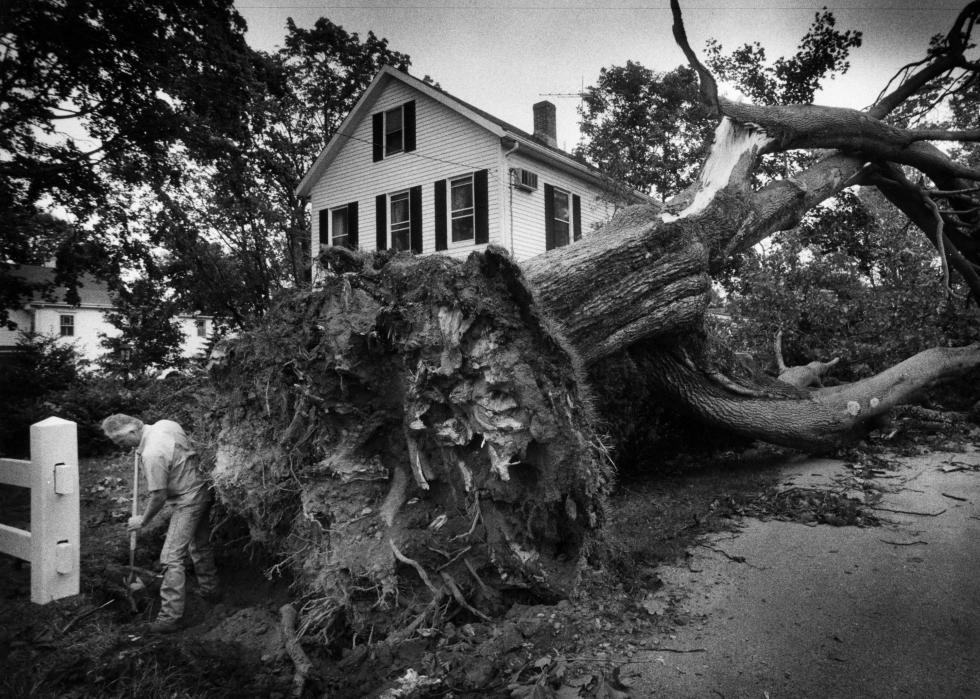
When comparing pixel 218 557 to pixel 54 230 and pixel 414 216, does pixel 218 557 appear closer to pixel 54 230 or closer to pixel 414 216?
pixel 54 230

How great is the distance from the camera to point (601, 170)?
1465cm

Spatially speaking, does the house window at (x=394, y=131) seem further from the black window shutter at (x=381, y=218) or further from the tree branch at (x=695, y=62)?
the tree branch at (x=695, y=62)

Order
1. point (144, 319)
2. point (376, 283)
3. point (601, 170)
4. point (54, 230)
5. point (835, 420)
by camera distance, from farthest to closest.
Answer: point (601, 170) → point (144, 319) → point (54, 230) → point (835, 420) → point (376, 283)

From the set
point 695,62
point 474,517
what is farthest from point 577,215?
point 474,517

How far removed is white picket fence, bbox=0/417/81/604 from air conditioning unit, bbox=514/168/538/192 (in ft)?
38.1

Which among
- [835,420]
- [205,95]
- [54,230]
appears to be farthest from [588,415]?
[205,95]

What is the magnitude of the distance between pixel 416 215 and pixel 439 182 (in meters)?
1.09

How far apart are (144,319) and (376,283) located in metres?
12.4

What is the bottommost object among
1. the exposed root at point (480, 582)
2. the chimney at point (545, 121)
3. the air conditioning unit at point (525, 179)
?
the exposed root at point (480, 582)

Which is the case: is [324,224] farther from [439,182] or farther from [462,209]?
[462,209]

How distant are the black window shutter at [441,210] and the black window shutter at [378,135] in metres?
2.38

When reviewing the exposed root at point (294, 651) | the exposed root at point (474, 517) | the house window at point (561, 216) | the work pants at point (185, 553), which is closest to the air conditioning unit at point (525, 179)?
the house window at point (561, 216)

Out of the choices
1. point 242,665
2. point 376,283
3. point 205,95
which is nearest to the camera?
point 242,665

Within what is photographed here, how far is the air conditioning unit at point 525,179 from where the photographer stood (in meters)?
13.6
